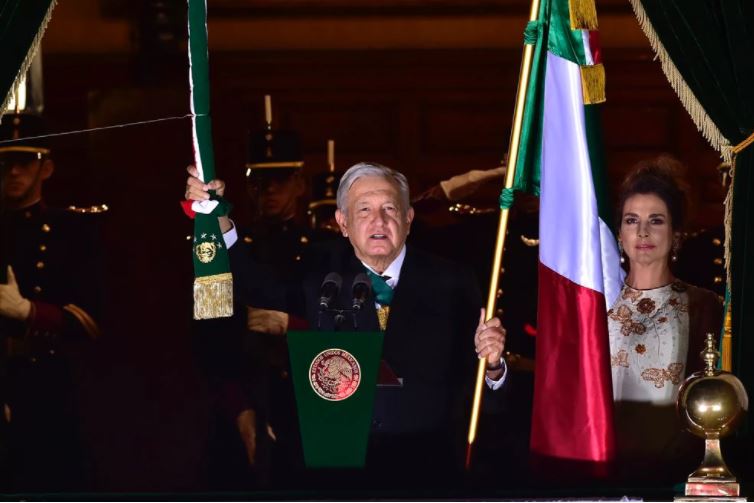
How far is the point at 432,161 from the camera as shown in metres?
7.42

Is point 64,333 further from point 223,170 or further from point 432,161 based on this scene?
point 432,161

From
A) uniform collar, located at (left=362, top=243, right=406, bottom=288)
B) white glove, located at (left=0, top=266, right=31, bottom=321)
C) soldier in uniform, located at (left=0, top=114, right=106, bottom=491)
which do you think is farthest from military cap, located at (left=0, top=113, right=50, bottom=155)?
uniform collar, located at (left=362, top=243, right=406, bottom=288)

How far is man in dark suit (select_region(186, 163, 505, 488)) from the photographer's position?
4691 mm

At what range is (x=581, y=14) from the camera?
471 cm

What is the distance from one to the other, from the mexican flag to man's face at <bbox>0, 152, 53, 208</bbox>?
215cm

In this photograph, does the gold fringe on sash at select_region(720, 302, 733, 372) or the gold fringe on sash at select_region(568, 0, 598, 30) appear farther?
the gold fringe on sash at select_region(720, 302, 733, 372)

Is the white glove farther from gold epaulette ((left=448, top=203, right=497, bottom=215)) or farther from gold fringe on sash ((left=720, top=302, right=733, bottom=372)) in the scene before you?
gold fringe on sash ((left=720, top=302, right=733, bottom=372))

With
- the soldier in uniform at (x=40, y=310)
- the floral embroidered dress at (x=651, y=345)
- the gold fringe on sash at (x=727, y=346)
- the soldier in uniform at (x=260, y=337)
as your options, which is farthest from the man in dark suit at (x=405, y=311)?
the soldier in uniform at (x=40, y=310)

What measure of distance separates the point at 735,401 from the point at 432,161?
138 inches

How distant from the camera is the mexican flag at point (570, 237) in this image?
185 inches

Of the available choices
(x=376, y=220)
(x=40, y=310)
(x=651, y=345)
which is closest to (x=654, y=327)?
(x=651, y=345)

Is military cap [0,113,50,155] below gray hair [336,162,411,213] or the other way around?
the other way around

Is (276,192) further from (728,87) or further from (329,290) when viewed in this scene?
(728,87)

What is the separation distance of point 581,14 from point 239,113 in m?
2.83
